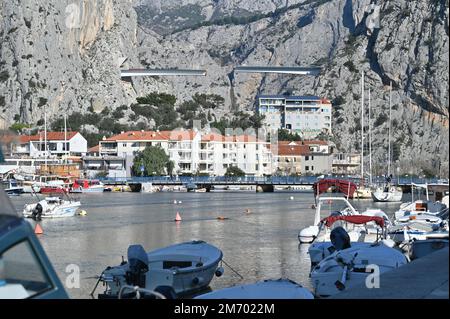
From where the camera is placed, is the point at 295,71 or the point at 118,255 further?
the point at 295,71

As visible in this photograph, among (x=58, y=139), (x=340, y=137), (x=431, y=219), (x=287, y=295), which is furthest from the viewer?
(x=340, y=137)

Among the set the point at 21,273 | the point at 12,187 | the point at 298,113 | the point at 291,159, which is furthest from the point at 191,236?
the point at 298,113

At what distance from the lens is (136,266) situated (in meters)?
15.5

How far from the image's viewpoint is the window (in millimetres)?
5605

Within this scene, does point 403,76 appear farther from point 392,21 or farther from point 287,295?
point 287,295

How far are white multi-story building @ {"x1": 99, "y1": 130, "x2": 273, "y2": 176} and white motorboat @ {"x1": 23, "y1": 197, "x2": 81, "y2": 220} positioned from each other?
62763 mm

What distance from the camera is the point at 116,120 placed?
137m

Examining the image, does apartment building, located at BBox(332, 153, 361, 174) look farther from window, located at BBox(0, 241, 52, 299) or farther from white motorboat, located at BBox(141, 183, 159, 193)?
window, located at BBox(0, 241, 52, 299)

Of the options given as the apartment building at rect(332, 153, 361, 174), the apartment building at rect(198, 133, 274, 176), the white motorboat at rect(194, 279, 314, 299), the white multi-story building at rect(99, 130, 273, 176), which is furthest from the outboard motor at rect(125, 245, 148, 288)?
the apartment building at rect(332, 153, 361, 174)

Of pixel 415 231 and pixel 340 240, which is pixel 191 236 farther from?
pixel 340 240

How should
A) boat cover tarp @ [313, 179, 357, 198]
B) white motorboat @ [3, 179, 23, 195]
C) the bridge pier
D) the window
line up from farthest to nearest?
1. the bridge pier
2. white motorboat @ [3, 179, 23, 195]
3. boat cover tarp @ [313, 179, 357, 198]
4. the window

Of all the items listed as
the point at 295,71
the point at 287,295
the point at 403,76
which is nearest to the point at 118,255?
the point at 287,295

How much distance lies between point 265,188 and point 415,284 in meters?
Result: 92.0

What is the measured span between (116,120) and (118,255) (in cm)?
10949
